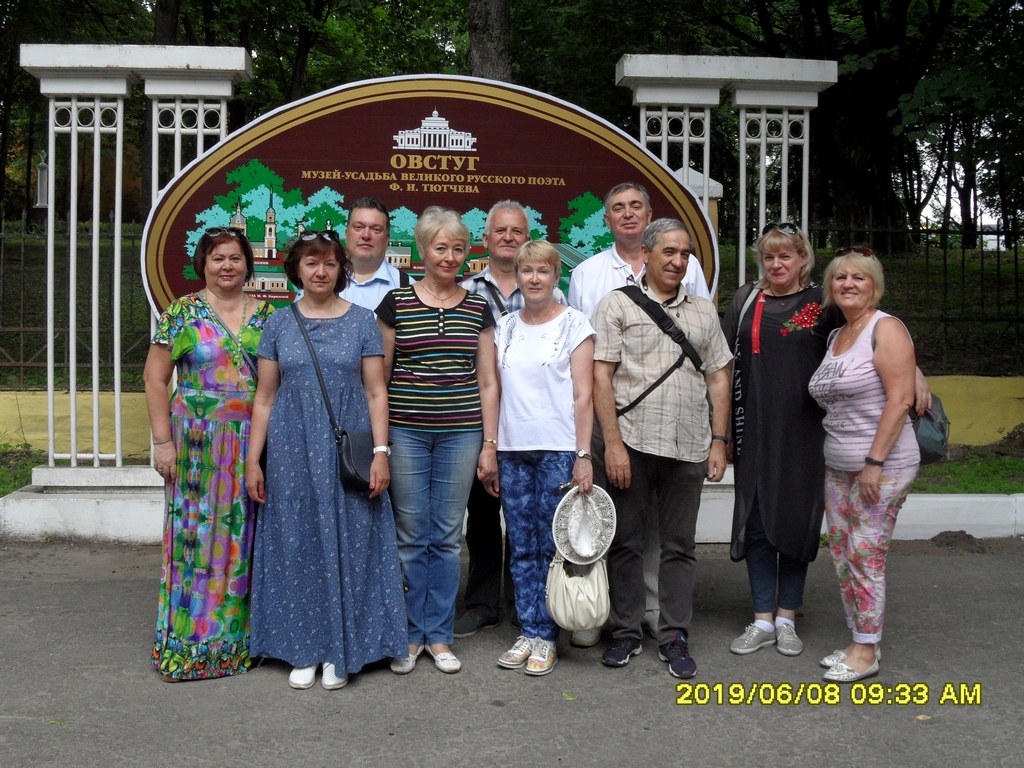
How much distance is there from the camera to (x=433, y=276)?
14.2 ft

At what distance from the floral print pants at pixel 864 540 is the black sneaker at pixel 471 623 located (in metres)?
1.64

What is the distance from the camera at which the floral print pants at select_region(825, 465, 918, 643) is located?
13.6 feet

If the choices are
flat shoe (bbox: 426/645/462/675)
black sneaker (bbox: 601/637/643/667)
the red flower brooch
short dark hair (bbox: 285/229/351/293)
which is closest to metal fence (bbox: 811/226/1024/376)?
the red flower brooch

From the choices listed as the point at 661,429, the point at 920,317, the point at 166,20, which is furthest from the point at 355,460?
the point at 166,20

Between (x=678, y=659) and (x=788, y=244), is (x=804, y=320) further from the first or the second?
(x=678, y=659)

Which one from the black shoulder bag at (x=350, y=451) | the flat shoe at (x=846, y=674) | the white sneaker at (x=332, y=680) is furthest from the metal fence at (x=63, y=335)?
the flat shoe at (x=846, y=674)

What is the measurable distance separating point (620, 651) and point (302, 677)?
1.34 m

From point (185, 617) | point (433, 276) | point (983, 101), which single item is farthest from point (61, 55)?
point (983, 101)

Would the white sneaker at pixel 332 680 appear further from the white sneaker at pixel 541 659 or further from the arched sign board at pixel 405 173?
the arched sign board at pixel 405 173

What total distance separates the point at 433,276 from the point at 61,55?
340cm

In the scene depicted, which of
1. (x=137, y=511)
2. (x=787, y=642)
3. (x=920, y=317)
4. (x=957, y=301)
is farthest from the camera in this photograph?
(x=957, y=301)

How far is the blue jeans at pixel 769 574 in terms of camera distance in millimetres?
4621

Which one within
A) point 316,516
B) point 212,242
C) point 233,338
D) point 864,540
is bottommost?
point 864,540

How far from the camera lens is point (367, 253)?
4906mm
